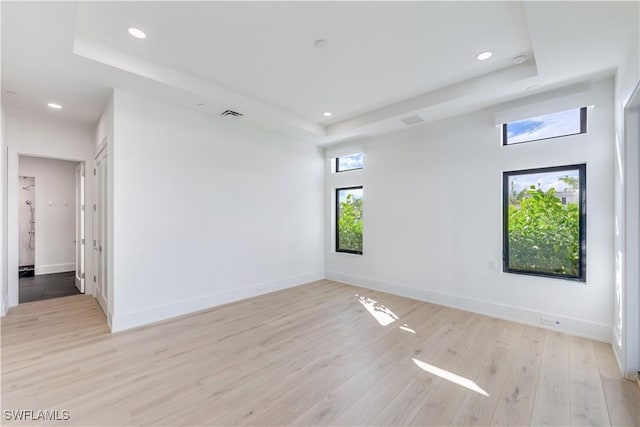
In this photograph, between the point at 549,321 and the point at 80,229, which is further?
the point at 80,229

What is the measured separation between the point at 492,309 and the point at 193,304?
4396mm

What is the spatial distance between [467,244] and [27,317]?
252 inches

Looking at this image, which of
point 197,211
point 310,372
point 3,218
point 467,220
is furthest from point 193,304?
point 467,220

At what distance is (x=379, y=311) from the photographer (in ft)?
14.0

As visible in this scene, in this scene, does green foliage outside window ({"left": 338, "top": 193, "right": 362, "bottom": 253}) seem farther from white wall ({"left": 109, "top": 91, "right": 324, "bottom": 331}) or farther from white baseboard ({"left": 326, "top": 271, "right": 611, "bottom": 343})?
white wall ({"left": 109, "top": 91, "right": 324, "bottom": 331})

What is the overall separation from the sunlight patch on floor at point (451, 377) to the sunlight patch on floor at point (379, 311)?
1.04 metres

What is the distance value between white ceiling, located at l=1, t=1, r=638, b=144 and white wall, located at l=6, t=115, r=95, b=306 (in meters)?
0.27

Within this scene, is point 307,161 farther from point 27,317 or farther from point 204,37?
point 27,317

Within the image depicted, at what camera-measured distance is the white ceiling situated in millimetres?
2293

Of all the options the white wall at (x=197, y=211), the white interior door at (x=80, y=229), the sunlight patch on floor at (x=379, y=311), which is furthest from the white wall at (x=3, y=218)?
the sunlight patch on floor at (x=379, y=311)

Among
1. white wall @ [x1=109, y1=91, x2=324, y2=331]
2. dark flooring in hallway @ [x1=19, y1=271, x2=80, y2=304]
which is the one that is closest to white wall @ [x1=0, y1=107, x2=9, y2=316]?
dark flooring in hallway @ [x1=19, y1=271, x2=80, y2=304]

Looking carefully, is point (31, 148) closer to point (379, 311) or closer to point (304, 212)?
point (304, 212)

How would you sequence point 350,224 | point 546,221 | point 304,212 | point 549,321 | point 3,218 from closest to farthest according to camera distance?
1. point 549,321
2. point 546,221
3. point 3,218
4. point 304,212
5. point 350,224

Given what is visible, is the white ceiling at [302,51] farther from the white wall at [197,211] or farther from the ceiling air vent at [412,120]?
the white wall at [197,211]
